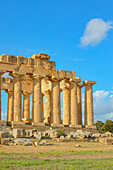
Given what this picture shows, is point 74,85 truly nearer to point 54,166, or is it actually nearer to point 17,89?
point 17,89

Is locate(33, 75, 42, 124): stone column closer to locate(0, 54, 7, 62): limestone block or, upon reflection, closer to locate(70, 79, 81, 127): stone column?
locate(0, 54, 7, 62): limestone block

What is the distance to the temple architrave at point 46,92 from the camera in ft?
146

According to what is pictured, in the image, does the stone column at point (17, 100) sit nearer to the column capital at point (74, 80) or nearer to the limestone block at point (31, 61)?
the limestone block at point (31, 61)

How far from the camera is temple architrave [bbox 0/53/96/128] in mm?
44562

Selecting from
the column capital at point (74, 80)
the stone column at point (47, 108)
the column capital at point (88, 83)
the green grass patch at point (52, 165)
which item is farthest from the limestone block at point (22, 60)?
the green grass patch at point (52, 165)

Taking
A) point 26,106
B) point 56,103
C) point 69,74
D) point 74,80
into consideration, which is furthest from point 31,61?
point 26,106

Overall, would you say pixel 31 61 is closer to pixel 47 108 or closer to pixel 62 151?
pixel 47 108

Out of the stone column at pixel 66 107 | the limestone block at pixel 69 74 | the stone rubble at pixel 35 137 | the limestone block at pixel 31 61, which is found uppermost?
the limestone block at pixel 31 61

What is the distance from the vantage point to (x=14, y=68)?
1772 inches

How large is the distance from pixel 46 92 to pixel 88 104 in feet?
30.7

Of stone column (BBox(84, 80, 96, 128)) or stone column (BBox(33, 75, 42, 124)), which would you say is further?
stone column (BBox(84, 80, 96, 128))

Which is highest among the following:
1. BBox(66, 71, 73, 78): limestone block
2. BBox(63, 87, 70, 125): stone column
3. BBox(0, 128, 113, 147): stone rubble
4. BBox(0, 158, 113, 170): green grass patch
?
BBox(66, 71, 73, 78): limestone block

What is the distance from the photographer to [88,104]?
170 ft

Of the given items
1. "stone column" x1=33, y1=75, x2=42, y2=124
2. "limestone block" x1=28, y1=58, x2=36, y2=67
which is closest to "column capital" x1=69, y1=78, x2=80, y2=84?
"stone column" x1=33, y1=75, x2=42, y2=124
